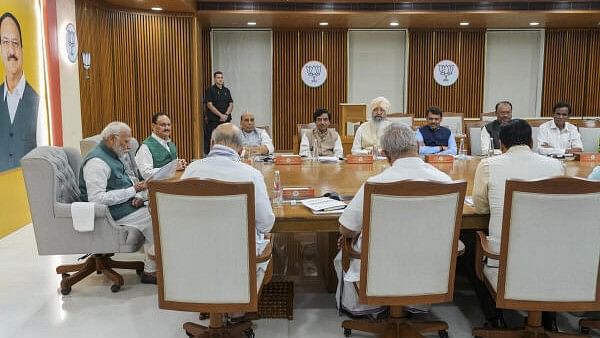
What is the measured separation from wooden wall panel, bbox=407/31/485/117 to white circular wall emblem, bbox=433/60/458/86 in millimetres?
72

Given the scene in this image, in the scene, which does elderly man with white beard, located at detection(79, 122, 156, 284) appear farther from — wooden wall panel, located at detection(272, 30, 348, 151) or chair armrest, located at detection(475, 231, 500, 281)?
wooden wall panel, located at detection(272, 30, 348, 151)

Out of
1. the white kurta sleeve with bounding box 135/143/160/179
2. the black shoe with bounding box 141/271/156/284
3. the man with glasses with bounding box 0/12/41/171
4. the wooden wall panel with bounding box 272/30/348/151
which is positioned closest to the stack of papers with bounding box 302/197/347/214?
the black shoe with bounding box 141/271/156/284

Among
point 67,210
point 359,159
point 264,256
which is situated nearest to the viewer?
point 264,256

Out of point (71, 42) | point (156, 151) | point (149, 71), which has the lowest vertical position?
point (156, 151)

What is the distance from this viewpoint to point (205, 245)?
255 centimetres

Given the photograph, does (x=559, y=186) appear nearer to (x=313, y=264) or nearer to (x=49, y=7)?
(x=313, y=264)

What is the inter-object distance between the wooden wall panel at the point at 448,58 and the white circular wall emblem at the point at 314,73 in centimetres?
175

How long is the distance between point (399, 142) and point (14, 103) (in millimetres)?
4111

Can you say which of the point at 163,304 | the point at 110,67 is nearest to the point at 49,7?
the point at 110,67

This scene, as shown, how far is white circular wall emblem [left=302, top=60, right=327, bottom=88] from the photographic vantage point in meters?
11.1

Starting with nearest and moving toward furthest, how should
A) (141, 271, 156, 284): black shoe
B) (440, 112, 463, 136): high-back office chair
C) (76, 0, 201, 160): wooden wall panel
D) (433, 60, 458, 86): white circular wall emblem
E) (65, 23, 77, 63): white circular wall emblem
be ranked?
(141, 271, 156, 284): black shoe < (65, 23, 77, 63): white circular wall emblem < (440, 112, 463, 136): high-back office chair < (76, 0, 201, 160): wooden wall panel < (433, 60, 458, 86): white circular wall emblem

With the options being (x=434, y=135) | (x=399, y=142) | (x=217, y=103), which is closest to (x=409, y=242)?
(x=399, y=142)

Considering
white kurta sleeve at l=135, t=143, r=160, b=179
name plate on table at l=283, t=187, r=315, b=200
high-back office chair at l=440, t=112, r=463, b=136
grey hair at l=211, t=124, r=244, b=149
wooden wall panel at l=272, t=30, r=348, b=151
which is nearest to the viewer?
grey hair at l=211, t=124, r=244, b=149

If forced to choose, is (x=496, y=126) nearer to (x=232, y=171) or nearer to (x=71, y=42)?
(x=232, y=171)
